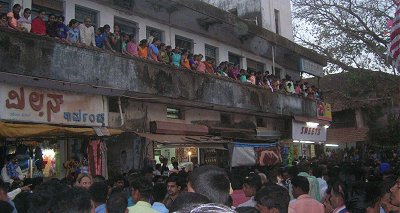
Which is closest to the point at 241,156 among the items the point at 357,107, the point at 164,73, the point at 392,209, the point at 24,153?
the point at 164,73

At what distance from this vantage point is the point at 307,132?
72.5 ft

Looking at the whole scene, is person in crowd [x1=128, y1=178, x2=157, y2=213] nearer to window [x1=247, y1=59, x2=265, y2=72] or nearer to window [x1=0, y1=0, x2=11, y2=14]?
window [x1=0, y1=0, x2=11, y2=14]

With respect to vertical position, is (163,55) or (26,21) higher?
(26,21)

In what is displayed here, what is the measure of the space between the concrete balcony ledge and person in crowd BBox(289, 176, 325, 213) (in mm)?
6787

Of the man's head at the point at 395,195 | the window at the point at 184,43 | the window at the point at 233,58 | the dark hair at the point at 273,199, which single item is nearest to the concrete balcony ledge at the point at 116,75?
the window at the point at 184,43

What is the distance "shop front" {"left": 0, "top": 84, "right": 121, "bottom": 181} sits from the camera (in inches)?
381

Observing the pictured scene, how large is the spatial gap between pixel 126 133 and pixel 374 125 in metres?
23.5

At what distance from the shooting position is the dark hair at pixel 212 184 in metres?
3.62

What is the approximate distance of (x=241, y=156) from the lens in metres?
15.2

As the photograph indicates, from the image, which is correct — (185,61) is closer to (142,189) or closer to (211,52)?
(211,52)

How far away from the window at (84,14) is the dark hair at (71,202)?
36.2 feet

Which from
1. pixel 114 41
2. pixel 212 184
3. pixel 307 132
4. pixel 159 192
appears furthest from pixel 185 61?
pixel 212 184

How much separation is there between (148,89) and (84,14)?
128 inches

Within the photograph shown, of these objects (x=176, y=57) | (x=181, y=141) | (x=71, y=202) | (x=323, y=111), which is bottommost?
(x=71, y=202)
